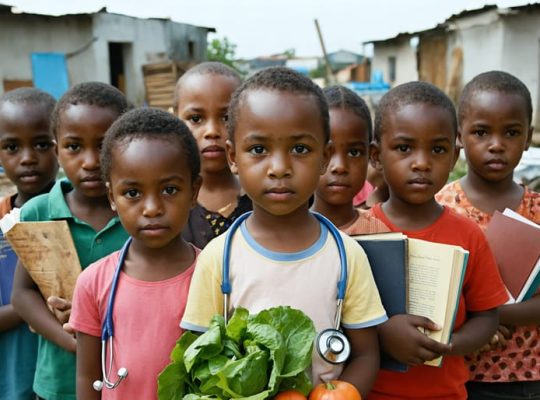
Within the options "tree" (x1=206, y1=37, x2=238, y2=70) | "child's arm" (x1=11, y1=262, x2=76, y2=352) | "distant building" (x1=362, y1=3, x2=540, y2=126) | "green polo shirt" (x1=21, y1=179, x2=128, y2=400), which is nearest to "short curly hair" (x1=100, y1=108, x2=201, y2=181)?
"green polo shirt" (x1=21, y1=179, x2=128, y2=400)

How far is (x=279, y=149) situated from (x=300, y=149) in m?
0.07

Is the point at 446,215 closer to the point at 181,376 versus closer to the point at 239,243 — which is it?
the point at 239,243

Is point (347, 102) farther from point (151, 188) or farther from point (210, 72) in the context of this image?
point (151, 188)

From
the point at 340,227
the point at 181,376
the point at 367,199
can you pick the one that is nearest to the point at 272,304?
the point at 181,376

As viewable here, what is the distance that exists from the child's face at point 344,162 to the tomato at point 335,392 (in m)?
0.97

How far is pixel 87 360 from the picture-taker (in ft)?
6.37

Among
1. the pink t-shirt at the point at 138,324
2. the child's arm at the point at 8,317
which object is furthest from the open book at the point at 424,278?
the child's arm at the point at 8,317

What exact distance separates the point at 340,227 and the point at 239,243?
2.45 ft

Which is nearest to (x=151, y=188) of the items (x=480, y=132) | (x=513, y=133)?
(x=480, y=132)

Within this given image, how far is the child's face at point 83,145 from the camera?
2.33m

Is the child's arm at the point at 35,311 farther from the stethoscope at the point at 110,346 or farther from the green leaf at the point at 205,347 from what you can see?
the green leaf at the point at 205,347

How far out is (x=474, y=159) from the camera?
2602mm

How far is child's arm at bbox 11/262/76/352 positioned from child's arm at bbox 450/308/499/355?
4.53 feet

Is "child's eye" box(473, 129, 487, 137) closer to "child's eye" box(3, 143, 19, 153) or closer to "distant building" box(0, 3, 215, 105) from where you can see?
"child's eye" box(3, 143, 19, 153)
